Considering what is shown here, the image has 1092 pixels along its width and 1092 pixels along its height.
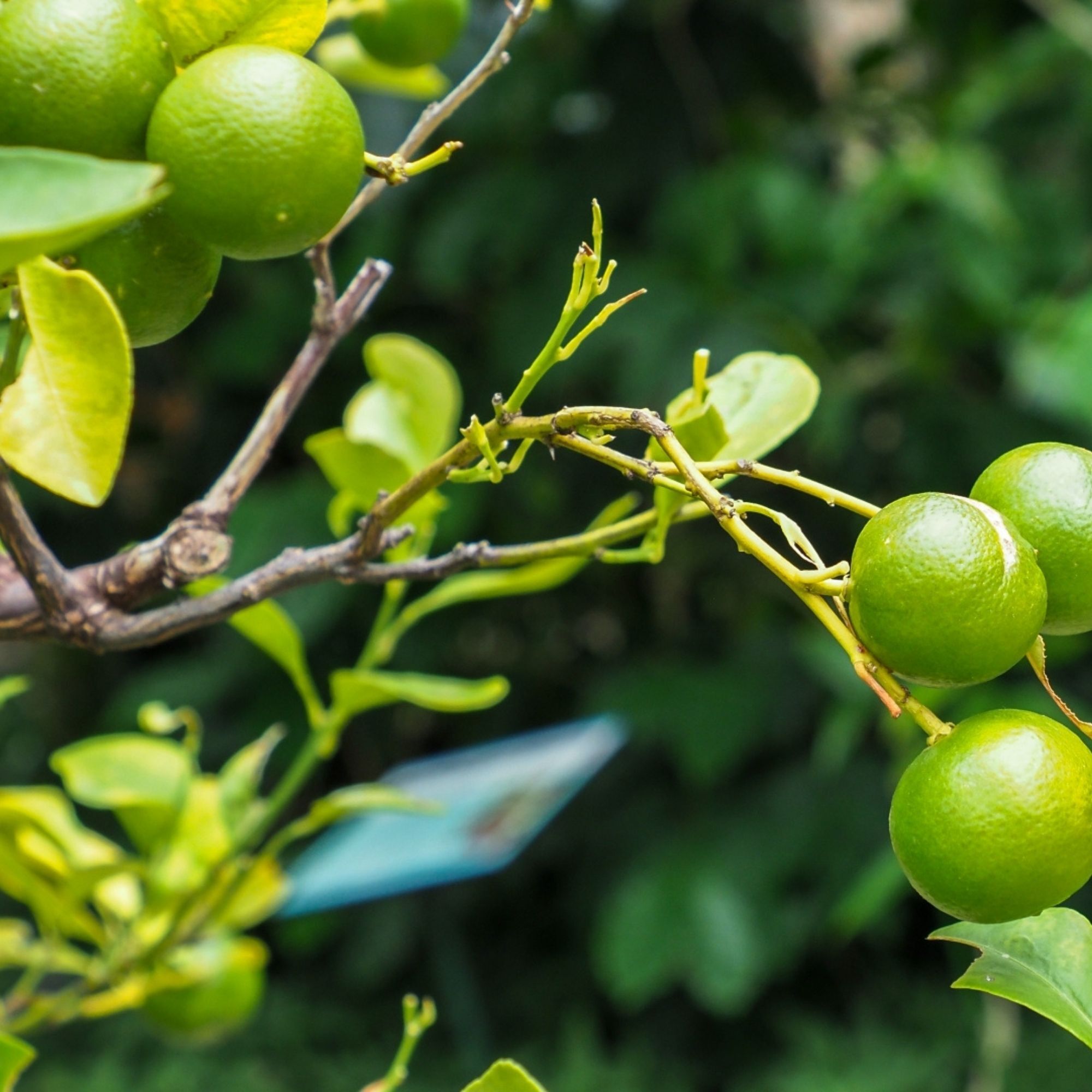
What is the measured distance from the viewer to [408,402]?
0.46 metres

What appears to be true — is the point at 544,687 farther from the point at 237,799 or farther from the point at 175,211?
the point at 175,211

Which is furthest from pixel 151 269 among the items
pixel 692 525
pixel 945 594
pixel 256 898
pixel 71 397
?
pixel 692 525

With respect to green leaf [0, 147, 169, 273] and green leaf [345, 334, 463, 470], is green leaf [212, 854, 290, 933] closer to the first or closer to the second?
green leaf [345, 334, 463, 470]

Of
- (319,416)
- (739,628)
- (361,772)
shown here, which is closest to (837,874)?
(739,628)

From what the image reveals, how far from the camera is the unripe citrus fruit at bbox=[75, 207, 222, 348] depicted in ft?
0.72

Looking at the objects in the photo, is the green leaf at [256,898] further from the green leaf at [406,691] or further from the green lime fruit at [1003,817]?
the green lime fruit at [1003,817]

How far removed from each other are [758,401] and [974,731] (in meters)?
0.14

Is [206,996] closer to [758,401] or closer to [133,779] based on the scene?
[133,779]

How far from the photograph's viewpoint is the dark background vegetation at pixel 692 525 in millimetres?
1163

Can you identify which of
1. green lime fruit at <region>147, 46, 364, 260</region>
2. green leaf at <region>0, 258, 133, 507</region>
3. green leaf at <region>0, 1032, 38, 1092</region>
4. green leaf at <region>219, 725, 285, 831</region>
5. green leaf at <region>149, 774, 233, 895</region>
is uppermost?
green lime fruit at <region>147, 46, 364, 260</region>

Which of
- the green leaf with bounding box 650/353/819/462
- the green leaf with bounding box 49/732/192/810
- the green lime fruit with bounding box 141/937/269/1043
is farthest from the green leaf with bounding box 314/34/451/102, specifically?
the green lime fruit with bounding box 141/937/269/1043

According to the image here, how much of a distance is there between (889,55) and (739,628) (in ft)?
2.35

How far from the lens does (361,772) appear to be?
161 cm

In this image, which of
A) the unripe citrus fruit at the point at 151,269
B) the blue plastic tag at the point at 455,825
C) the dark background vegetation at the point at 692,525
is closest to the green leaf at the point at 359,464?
the unripe citrus fruit at the point at 151,269
